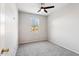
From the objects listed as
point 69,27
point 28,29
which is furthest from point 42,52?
point 28,29

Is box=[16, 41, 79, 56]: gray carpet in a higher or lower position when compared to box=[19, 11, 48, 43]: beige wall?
lower

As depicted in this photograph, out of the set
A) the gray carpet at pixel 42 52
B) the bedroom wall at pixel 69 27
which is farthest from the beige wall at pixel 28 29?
the bedroom wall at pixel 69 27

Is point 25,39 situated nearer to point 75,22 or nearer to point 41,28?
point 41,28

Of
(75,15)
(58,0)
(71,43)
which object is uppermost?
(75,15)

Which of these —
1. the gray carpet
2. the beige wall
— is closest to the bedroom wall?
the gray carpet

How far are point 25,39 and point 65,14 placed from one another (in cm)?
328

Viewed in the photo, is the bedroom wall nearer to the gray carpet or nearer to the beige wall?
the gray carpet

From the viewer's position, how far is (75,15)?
3.38 metres

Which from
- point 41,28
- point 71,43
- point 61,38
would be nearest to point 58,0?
point 71,43

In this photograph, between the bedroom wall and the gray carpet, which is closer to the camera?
the gray carpet

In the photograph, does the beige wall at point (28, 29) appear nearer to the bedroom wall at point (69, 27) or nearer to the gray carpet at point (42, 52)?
the gray carpet at point (42, 52)

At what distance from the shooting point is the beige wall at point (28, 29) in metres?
5.18

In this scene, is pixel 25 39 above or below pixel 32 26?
below

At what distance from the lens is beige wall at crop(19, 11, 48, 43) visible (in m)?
5.18
